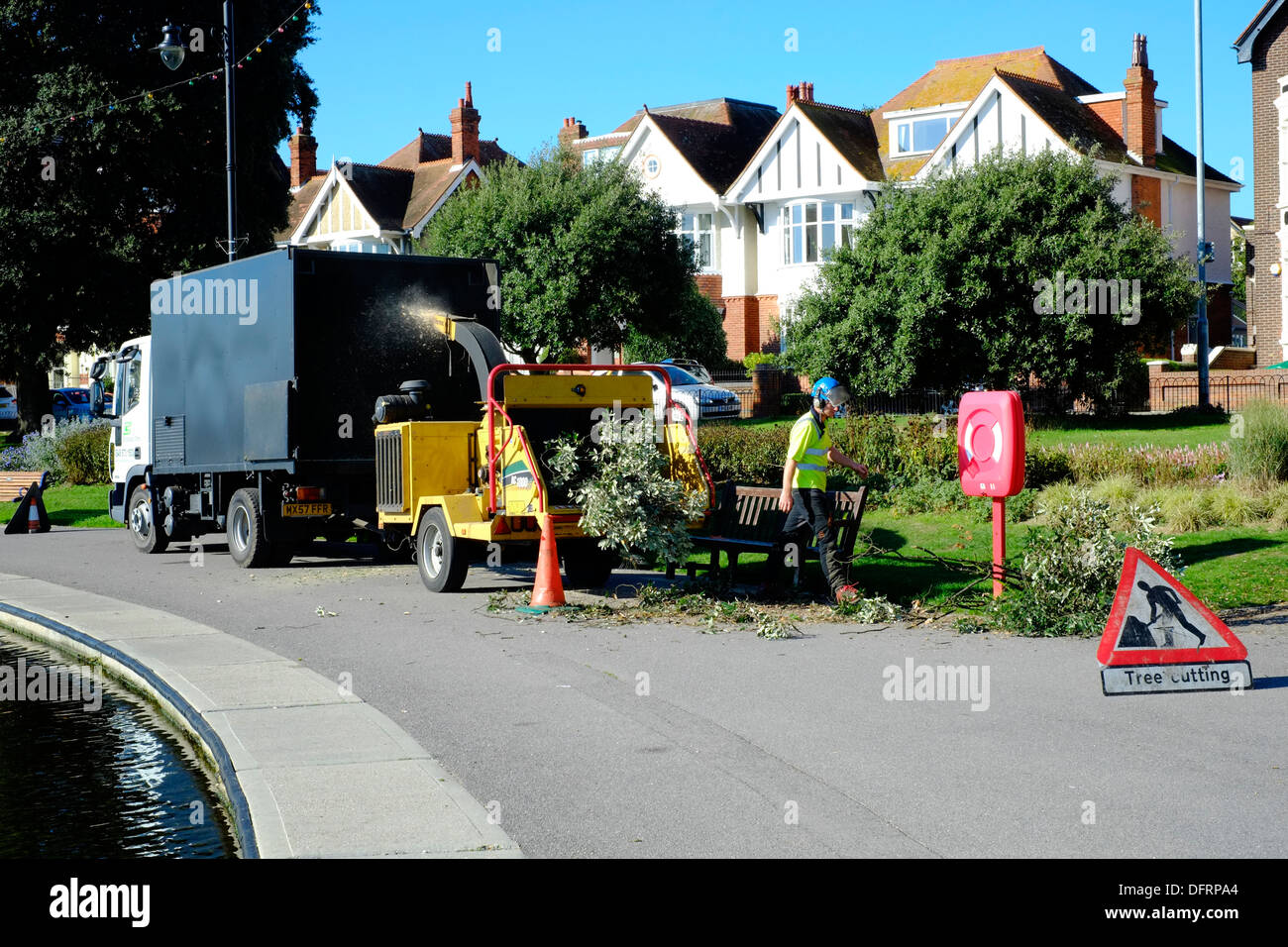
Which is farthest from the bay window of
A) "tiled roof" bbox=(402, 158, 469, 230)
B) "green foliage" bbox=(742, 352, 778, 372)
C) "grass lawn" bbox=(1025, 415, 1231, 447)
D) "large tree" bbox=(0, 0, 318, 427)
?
"grass lawn" bbox=(1025, 415, 1231, 447)

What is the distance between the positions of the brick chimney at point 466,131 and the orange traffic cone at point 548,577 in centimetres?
5285

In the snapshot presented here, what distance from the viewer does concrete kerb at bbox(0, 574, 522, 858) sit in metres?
5.74

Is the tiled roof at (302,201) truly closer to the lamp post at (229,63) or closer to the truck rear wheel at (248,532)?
the lamp post at (229,63)

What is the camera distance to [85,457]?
31.7 m

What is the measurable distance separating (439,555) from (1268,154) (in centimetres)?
2943

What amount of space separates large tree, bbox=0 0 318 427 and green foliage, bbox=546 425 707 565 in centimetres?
2675

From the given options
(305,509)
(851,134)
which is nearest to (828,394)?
(305,509)

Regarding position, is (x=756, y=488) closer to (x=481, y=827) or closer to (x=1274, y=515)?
(x=1274, y=515)

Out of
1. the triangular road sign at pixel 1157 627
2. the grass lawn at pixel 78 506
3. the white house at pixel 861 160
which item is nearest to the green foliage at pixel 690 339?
the white house at pixel 861 160

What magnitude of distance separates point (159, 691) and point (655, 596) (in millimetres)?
4816

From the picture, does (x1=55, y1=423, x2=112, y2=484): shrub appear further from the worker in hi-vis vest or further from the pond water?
the worker in hi-vis vest

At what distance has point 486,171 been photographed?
4034cm

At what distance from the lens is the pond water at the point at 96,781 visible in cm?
628

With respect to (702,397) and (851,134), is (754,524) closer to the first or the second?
(702,397)
